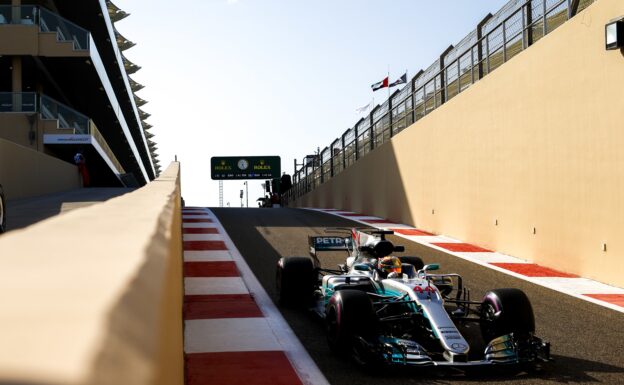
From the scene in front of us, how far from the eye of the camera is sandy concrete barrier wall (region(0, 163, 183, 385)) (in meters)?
0.59

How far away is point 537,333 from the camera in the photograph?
6.47 metres

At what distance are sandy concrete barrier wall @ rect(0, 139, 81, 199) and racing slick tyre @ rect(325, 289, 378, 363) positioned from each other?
44.4 ft

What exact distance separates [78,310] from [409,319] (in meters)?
5.20

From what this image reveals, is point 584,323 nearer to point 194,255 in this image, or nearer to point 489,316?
point 489,316

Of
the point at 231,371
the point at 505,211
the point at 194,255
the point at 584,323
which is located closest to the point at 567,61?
the point at 505,211

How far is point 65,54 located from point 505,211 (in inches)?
847

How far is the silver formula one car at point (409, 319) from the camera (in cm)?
518

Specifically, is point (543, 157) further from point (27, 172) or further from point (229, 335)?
point (27, 172)

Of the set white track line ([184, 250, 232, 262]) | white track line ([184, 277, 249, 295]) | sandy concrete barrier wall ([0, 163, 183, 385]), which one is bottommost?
white track line ([184, 277, 249, 295])

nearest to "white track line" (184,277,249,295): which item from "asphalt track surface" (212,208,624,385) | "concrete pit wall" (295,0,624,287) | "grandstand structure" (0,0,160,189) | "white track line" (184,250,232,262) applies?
"asphalt track surface" (212,208,624,385)

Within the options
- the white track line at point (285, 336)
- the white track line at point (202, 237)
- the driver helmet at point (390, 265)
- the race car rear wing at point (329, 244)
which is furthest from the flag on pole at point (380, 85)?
the driver helmet at point (390, 265)

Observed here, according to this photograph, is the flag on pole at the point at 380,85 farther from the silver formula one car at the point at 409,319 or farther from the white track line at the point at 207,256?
the silver formula one car at the point at 409,319

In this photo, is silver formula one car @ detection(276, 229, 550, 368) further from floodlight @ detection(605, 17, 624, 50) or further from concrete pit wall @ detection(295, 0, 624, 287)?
floodlight @ detection(605, 17, 624, 50)

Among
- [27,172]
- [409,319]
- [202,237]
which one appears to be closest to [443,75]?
[202,237]
